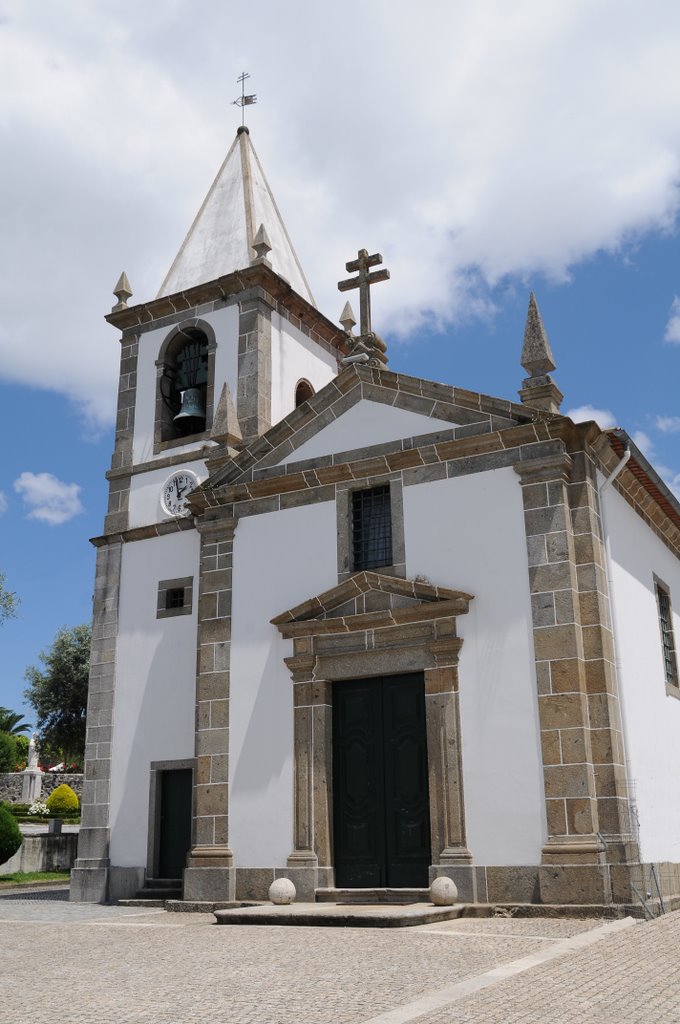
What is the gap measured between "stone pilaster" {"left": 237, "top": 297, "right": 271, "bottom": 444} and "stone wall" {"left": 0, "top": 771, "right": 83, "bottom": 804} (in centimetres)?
2754

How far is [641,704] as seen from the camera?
42.1 feet

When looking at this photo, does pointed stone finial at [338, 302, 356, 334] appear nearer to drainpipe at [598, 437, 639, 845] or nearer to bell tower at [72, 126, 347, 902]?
bell tower at [72, 126, 347, 902]

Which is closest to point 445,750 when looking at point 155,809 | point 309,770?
point 309,770

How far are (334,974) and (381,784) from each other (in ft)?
19.0

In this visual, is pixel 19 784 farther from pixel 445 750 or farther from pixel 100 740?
pixel 445 750

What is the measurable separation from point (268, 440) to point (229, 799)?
512 cm

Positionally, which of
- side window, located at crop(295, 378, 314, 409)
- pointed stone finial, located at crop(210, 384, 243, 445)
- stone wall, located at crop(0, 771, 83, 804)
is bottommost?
stone wall, located at crop(0, 771, 83, 804)

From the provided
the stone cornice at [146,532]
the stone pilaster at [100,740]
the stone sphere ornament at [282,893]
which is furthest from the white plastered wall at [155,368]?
the stone sphere ornament at [282,893]

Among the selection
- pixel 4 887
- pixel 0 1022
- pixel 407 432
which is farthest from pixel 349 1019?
pixel 4 887

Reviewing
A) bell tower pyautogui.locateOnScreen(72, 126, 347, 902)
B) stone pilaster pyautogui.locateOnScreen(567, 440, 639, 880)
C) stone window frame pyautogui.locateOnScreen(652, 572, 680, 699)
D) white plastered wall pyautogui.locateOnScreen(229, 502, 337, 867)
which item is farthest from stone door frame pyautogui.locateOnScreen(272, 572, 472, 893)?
stone window frame pyautogui.locateOnScreen(652, 572, 680, 699)

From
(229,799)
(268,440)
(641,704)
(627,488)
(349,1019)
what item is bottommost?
(349,1019)

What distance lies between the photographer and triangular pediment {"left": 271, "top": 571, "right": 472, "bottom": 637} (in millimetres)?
12648

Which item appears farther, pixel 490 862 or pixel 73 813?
pixel 73 813

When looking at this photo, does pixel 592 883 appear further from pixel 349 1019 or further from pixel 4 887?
pixel 4 887
